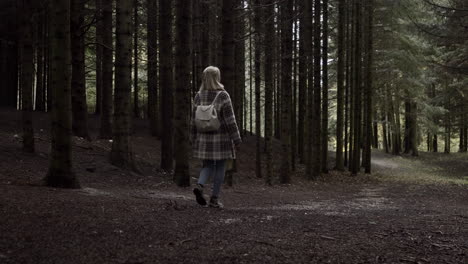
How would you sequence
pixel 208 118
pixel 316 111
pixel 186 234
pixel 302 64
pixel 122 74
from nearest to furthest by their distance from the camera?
pixel 186 234 → pixel 208 118 → pixel 122 74 → pixel 302 64 → pixel 316 111

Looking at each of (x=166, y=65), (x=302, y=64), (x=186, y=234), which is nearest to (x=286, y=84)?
(x=302, y=64)

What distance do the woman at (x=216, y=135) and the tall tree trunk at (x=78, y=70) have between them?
28.8 feet

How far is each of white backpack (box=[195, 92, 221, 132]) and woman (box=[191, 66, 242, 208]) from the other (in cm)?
11

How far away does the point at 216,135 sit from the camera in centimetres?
703

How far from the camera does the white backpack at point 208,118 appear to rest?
22.6 ft

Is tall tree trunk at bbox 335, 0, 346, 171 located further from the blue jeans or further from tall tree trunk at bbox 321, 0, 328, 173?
the blue jeans

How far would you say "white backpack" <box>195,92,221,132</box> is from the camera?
689 cm

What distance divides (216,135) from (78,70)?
10.0 m

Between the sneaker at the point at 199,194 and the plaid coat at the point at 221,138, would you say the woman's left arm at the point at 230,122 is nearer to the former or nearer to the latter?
the plaid coat at the point at 221,138

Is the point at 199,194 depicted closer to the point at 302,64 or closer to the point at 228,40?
the point at 228,40

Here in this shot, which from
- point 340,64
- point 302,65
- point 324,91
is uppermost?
point 340,64

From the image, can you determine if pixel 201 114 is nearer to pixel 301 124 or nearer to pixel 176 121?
pixel 176 121

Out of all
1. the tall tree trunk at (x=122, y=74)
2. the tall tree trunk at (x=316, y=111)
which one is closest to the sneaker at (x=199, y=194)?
the tall tree trunk at (x=122, y=74)

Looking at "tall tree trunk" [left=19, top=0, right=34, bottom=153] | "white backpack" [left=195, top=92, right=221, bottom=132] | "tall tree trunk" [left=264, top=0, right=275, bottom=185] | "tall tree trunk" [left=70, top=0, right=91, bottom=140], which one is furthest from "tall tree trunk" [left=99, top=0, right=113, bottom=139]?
"white backpack" [left=195, top=92, right=221, bottom=132]
